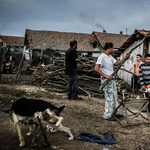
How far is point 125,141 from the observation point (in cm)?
297

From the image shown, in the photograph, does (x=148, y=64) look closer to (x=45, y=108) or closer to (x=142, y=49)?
(x=45, y=108)

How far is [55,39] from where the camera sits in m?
28.8

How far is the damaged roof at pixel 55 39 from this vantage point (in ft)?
89.5

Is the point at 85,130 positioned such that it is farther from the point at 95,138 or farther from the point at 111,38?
the point at 111,38

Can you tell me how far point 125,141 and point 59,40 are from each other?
2725cm

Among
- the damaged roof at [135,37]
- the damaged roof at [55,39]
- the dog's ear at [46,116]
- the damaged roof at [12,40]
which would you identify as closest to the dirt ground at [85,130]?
the dog's ear at [46,116]

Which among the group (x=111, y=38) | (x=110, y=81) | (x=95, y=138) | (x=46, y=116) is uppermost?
(x=111, y=38)

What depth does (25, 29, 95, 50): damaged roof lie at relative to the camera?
89.5ft

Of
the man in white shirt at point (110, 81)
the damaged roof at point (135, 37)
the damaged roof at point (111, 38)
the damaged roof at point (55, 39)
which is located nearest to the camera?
the man in white shirt at point (110, 81)

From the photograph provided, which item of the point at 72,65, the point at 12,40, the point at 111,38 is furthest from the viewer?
the point at 12,40

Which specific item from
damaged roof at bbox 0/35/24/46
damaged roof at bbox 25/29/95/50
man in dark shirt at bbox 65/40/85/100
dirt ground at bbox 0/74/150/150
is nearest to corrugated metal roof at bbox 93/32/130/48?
damaged roof at bbox 25/29/95/50

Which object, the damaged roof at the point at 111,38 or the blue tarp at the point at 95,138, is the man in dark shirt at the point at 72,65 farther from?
the damaged roof at the point at 111,38

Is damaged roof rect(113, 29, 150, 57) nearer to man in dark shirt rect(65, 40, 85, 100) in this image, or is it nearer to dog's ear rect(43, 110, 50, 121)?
man in dark shirt rect(65, 40, 85, 100)

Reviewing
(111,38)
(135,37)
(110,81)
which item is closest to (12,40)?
(111,38)
